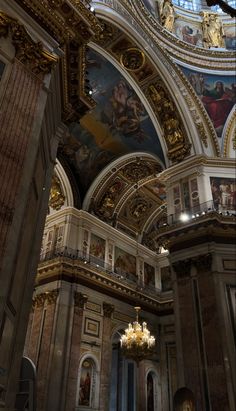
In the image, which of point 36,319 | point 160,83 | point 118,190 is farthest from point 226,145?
point 36,319

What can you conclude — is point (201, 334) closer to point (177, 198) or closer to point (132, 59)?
point (177, 198)

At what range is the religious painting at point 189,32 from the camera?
15820mm

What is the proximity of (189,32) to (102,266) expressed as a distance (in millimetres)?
11003

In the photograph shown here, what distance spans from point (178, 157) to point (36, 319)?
26.4ft

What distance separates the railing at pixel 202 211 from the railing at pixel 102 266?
15.0 feet

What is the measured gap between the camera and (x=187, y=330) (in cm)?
1008

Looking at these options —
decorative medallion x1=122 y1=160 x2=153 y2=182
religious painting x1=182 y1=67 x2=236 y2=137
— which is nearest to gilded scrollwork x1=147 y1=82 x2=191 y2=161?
religious painting x1=182 y1=67 x2=236 y2=137

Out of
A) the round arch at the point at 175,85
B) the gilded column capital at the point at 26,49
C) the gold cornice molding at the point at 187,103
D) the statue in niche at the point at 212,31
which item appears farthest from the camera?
the statue in niche at the point at 212,31

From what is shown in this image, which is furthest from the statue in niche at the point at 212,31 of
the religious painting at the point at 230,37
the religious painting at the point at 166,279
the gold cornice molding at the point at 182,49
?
the religious painting at the point at 166,279

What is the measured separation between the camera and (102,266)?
52.3ft

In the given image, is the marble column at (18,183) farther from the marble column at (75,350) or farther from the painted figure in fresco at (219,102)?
the painted figure in fresco at (219,102)

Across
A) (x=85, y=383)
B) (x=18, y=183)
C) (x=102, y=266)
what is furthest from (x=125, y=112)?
(x=18, y=183)

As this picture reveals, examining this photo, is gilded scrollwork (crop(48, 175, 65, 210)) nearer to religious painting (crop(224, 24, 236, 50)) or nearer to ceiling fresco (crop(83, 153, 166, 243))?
ceiling fresco (crop(83, 153, 166, 243))

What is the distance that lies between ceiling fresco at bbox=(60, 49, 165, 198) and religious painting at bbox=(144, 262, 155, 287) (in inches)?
216
